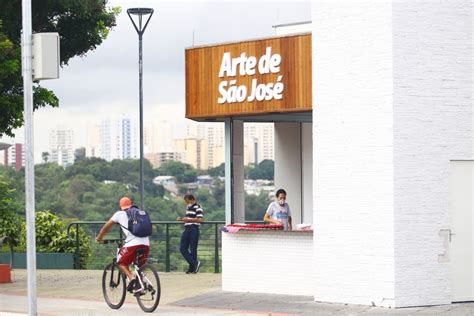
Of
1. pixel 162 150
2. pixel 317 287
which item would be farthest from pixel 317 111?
pixel 162 150

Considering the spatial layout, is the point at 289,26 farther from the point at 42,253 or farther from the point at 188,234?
the point at 42,253

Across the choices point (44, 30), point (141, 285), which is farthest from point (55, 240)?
point (141, 285)

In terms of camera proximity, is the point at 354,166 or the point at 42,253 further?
the point at 42,253

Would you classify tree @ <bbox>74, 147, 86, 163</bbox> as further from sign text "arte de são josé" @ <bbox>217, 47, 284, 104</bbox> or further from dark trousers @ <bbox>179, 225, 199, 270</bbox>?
sign text "arte de são josé" @ <bbox>217, 47, 284, 104</bbox>

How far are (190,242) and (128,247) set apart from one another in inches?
302

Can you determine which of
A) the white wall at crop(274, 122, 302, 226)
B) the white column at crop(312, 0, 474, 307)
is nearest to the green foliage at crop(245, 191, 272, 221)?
the white wall at crop(274, 122, 302, 226)

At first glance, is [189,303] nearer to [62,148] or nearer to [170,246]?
[170,246]

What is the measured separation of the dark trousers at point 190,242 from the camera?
26.4 metres

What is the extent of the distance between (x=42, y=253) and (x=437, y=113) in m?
13.3

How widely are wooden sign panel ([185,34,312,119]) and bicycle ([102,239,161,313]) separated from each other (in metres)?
3.21

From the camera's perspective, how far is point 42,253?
2966 cm

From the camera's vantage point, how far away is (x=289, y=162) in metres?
25.5

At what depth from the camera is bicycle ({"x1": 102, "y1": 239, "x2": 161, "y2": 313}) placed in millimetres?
18578

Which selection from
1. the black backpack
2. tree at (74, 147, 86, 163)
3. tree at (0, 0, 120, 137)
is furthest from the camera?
tree at (74, 147, 86, 163)
